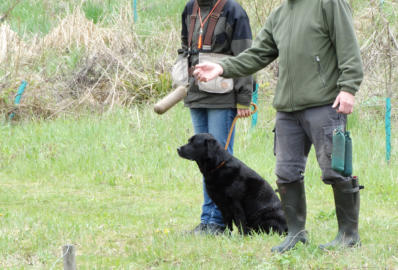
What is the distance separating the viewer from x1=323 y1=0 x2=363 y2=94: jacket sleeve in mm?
3793

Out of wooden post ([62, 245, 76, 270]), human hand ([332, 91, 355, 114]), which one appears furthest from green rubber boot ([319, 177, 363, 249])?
wooden post ([62, 245, 76, 270])

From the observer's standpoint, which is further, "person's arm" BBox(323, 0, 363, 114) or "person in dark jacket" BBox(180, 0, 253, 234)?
"person in dark jacket" BBox(180, 0, 253, 234)

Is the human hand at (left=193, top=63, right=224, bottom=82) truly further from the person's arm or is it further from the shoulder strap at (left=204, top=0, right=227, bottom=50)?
the person's arm

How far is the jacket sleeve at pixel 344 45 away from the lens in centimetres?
379

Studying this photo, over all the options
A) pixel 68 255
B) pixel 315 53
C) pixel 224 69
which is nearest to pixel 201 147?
pixel 224 69

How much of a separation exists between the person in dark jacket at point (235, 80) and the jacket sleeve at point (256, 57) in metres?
0.48

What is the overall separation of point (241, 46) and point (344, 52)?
3.96 ft

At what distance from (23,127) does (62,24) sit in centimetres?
362

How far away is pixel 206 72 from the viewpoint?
418 cm

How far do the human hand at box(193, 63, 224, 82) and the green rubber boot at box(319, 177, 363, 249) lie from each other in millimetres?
1100

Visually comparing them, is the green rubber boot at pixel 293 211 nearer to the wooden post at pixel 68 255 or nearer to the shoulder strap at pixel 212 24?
the shoulder strap at pixel 212 24

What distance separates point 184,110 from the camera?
382 inches

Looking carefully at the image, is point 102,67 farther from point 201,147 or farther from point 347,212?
point 347,212

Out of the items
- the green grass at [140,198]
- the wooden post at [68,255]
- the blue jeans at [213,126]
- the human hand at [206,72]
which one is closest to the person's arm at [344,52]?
the human hand at [206,72]
